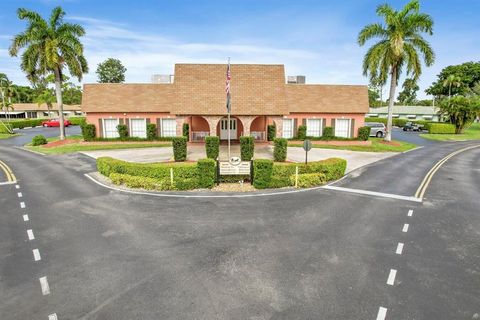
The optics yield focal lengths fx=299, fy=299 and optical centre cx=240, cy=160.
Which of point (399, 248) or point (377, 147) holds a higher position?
point (377, 147)

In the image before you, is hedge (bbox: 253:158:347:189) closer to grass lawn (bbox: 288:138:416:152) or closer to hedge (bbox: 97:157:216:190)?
hedge (bbox: 97:157:216:190)

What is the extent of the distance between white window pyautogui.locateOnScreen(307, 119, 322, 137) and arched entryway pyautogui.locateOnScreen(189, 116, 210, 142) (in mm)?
11684

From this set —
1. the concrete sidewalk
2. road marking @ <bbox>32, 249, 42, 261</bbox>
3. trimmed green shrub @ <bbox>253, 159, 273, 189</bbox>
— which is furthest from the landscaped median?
road marking @ <bbox>32, 249, 42, 261</bbox>

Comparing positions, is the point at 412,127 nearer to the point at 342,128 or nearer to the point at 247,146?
the point at 342,128

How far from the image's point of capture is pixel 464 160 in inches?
986

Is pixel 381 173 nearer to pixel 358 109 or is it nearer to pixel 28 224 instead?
pixel 358 109

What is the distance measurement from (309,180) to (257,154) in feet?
31.0

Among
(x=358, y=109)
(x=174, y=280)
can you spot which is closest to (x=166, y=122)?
(x=358, y=109)

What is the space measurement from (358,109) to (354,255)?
29.0 metres

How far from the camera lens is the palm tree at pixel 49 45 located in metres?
30.5

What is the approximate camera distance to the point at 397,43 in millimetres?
29906

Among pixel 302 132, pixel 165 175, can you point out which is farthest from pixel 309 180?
pixel 302 132

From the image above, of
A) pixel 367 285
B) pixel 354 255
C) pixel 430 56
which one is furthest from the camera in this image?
pixel 430 56

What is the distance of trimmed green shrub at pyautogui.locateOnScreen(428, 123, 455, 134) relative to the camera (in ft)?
150
